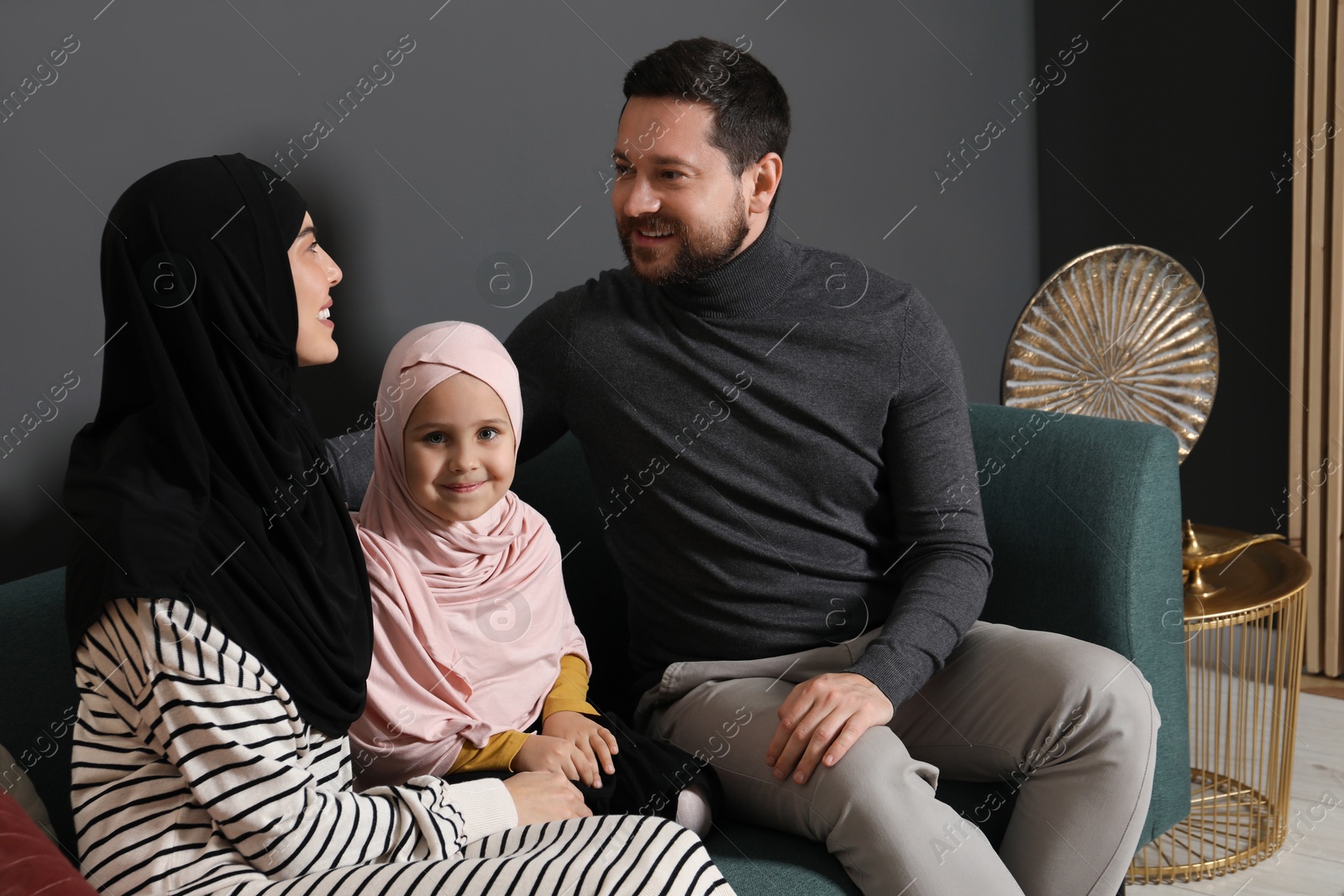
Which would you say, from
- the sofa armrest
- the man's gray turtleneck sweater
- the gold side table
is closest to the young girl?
the man's gray turtleneck sweater

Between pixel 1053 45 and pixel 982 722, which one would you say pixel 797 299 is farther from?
pixel 1053 45

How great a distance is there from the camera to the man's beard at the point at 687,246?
1794 millimetres

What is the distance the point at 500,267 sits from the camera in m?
2.11

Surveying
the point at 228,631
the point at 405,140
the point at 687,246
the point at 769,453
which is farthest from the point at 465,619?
the point at 405,140

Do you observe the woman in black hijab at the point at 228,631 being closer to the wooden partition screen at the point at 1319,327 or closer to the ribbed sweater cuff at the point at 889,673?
the ribbed sweater cuff at the point at 889,673

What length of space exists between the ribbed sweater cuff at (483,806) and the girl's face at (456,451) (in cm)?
36

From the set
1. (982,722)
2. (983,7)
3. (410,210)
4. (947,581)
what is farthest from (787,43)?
(982,722)

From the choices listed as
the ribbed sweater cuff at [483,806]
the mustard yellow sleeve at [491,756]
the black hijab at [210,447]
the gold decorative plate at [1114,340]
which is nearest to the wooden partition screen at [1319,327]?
the gold decorative plate at [1114,340]

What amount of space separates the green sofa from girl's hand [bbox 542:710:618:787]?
0.19m

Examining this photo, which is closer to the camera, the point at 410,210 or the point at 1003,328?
the point at 410,210

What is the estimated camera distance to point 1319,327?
2867 millimetres

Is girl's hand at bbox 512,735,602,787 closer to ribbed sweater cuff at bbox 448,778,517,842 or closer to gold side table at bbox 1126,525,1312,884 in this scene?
ribbed sweater cuff at bbox 448,778,517,842

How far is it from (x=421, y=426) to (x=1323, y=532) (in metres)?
2.43

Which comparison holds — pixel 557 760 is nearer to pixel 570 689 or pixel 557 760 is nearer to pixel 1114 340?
pixel 570 689
